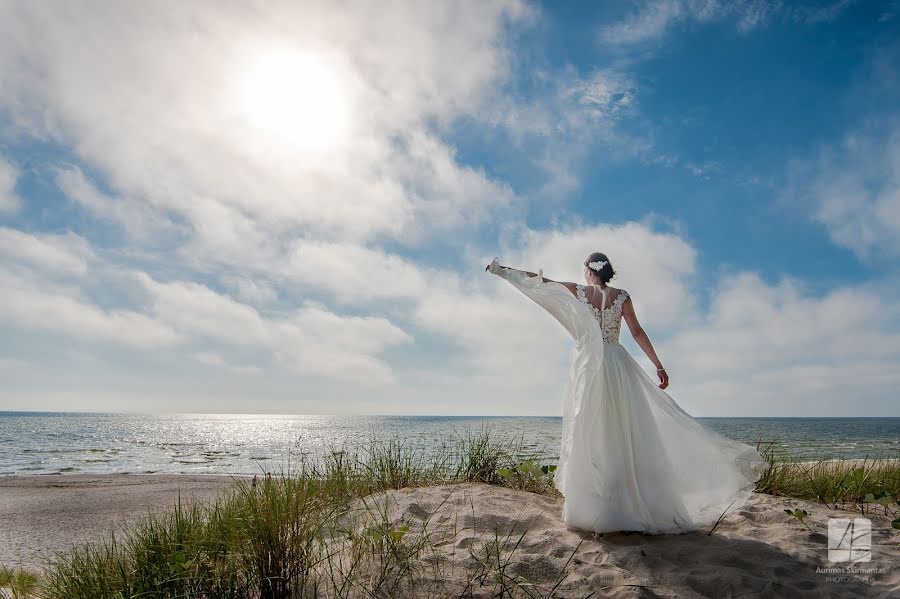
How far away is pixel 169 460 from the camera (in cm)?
2194

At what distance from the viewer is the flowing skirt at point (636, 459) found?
15.5ft

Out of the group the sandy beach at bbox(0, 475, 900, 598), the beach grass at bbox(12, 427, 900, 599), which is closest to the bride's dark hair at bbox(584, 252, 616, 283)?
the sandy beach at bbox(0, 475, 900, 598)

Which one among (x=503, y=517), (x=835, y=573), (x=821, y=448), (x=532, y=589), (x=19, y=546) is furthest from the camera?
(x=821, y=448)

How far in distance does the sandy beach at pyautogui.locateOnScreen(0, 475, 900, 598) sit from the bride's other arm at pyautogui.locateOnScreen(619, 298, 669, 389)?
1509 millimetres

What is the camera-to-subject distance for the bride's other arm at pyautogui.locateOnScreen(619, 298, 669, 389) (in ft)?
18.3

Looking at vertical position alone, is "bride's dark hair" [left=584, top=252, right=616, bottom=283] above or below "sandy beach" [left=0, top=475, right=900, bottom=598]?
above

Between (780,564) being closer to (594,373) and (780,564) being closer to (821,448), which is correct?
(594,373)

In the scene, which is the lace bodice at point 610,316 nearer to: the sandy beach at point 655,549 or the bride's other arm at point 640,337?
the bride's other arm at point 640,337

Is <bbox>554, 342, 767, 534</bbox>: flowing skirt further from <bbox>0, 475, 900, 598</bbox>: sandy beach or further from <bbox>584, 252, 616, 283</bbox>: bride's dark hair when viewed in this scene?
<bbox>584, 252, 616, 283</bbox>: bride's dark hair

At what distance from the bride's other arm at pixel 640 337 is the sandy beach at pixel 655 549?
4.95ft

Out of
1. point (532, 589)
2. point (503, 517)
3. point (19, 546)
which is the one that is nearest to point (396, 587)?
point (532, 589)

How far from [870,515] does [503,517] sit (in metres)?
4.21

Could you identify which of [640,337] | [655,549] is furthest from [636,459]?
[640,337]

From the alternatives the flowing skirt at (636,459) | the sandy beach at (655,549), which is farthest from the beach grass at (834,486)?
the flowing skirt at (636,459)
